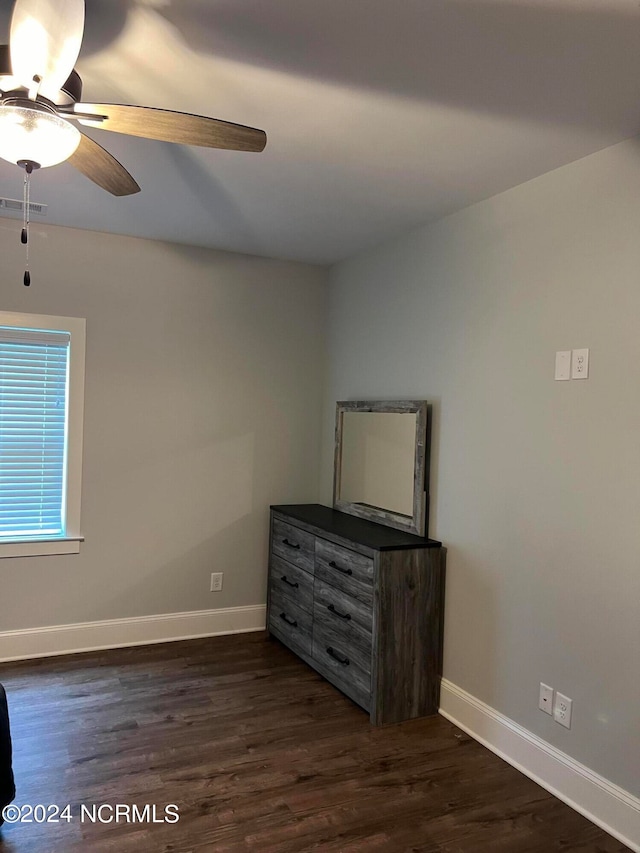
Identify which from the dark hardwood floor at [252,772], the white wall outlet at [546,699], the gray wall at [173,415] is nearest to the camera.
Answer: the dark hardwood floor at [252,772]

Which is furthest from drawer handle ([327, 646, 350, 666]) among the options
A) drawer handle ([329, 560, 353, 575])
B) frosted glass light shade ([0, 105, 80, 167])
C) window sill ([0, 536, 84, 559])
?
frosted glass light shade ([0, 105, 80, 167])

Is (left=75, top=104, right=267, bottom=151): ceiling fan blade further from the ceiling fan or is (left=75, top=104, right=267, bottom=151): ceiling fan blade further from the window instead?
the window

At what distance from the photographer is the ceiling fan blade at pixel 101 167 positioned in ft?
6.12

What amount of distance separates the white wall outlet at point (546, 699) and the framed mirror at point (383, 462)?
92 cm

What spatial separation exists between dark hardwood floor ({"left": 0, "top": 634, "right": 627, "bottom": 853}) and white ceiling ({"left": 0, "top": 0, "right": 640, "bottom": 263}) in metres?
2.39

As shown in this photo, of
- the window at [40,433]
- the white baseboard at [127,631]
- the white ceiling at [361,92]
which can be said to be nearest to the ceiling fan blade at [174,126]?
the white ceiling at [361,92]

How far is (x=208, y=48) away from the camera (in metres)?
1.82

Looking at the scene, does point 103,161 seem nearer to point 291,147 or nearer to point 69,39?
point 69,39

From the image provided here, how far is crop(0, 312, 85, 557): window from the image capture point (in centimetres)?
360

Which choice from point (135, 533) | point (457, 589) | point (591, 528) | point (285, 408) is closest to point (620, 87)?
point (591, 528)

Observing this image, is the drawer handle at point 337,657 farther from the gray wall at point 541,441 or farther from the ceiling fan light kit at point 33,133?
the ceiling fan light kit at point 33,133

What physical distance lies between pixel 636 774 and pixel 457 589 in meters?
1.03

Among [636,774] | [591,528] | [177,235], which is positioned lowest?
[636,774]

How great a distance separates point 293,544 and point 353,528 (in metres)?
0.50
